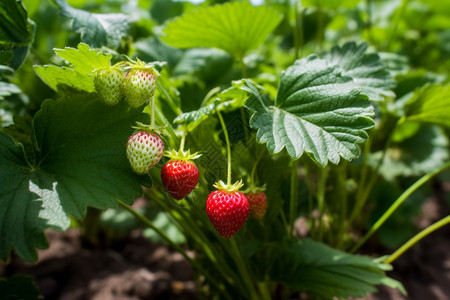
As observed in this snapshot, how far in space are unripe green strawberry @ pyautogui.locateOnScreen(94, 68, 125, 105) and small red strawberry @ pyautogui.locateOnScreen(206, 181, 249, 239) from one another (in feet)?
0.80

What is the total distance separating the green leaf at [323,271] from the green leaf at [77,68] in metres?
0.60

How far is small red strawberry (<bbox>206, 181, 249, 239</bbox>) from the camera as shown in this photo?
70 centimetres

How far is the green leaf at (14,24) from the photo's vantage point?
2.92ft

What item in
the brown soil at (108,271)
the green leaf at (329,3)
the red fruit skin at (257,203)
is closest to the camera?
the red fruit skin at (257,203)

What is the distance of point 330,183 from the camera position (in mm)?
1419

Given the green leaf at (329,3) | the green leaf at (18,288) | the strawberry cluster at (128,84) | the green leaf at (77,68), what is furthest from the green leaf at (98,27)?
the green leaf at (329,3)

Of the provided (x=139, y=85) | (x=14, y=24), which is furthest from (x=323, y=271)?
(x=14, y=24)

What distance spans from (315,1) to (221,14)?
22.4 inches

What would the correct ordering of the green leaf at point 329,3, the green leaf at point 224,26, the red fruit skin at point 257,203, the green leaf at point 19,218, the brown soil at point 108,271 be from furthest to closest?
the green leaf at point 329,3
the brown soil at point 108,271
the green leaf at point 224,26
the red fruit skin at point 257,203
the green leaf at point 19,218

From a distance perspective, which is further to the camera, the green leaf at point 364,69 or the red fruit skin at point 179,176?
the green leaf at point 364,69

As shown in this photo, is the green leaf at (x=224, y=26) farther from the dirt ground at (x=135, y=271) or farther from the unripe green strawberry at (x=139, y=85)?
the dirt ground at (x=135, y=271)

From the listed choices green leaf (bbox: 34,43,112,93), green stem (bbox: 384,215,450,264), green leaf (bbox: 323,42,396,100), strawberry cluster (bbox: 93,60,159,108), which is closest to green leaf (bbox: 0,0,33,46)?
green leaf (bbox: 34,43,112,93)

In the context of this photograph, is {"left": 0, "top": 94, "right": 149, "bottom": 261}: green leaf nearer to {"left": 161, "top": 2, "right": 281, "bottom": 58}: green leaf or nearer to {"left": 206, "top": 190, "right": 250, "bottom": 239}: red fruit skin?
{"left": 206, "top": 190, "right": 250, "bottom": 239}: red fruit skin

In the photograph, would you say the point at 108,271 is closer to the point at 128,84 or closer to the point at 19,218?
the point at 19,218
